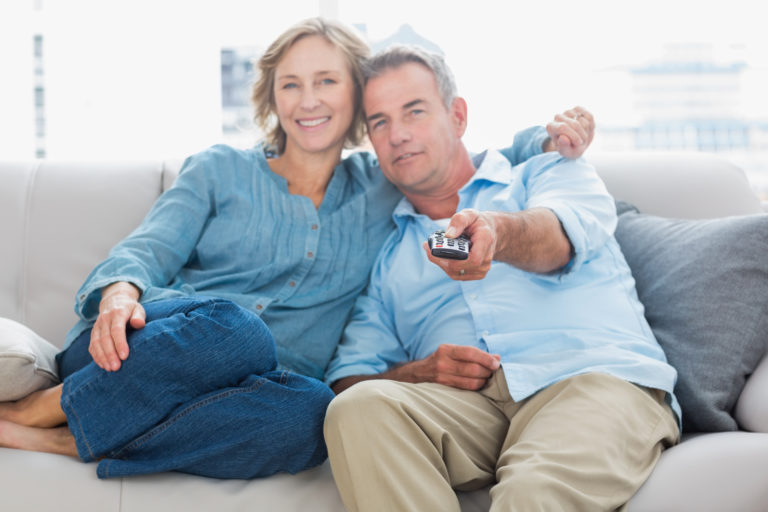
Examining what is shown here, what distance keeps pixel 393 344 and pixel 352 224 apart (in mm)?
306

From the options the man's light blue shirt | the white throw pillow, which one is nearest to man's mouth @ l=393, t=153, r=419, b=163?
the man's light blue shirt

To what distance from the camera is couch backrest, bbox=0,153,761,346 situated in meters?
1.76

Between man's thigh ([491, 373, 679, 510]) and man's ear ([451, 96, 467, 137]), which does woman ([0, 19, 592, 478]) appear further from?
man's thigh ([491, 373, 679, 510])

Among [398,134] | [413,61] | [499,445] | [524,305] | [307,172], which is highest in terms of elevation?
[413,61]

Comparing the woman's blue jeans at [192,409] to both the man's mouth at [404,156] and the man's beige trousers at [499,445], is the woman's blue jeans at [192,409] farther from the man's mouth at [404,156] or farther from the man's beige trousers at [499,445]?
the man's mouth at [404,156]

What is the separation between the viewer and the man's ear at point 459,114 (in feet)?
5.83

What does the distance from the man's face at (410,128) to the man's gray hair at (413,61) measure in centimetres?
1

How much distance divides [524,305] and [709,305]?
0.36 m

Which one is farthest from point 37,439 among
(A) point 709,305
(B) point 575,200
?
(A) point 709,305

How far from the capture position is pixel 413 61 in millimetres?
1704

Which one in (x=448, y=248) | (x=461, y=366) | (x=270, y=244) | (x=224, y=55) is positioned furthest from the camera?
(x=224, y=55)

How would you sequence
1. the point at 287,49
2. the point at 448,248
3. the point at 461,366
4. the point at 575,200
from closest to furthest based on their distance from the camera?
the point at 448,248
the point at 461,366
the point at 575,200
the point at 287,49

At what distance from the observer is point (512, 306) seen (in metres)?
1.45

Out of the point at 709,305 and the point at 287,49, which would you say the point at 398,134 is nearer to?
the point at 287,49
